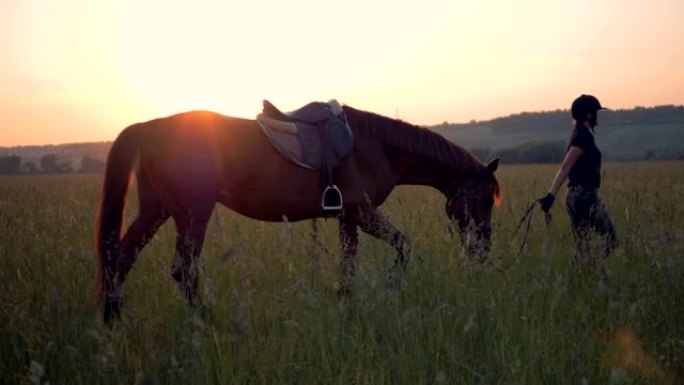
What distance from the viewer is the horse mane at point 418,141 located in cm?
526

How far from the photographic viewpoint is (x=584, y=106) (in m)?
5.45

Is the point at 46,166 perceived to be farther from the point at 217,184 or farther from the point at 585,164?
the point at 585,164

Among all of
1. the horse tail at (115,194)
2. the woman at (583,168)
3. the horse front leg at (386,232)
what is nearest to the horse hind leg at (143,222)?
the horse tail at (115,194)

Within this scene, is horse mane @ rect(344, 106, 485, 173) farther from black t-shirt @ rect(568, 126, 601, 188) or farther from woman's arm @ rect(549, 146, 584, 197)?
black t-shirt @ rect(568, 126, 601, 188)

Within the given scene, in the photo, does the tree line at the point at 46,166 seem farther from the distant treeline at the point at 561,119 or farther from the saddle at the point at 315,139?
the distant treeline at the point at 561,119

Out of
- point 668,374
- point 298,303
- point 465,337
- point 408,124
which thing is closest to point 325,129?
point 408,124

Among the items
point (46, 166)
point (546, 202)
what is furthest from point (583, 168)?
point (46, 166)

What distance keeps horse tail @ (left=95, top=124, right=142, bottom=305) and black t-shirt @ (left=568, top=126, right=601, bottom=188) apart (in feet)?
13.9

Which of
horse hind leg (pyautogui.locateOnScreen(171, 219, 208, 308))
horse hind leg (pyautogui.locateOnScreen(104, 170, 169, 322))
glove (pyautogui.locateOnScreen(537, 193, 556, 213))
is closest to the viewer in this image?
horse hind leg (pyautogui.locateOnScreen(171, 219, 208, 308))

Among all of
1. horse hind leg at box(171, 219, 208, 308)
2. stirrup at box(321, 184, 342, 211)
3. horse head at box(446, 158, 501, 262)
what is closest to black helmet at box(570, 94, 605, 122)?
horse head at box(446, 158, 501, 262)

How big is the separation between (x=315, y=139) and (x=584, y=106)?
282 centimetres

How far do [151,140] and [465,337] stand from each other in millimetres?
2900

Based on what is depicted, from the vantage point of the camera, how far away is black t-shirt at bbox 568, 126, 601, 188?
17.9 ft

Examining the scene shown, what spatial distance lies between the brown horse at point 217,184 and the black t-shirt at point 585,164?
1401mm
